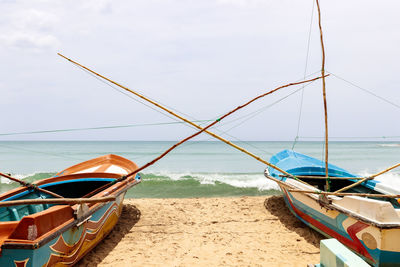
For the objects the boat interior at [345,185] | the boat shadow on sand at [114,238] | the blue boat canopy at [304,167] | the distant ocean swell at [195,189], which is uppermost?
the blue boat canopy at [304,167]

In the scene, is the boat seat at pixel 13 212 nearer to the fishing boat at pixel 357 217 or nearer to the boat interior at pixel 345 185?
the fishing boat at pixel 357 217

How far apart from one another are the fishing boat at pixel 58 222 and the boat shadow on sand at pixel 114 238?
7.2 inches

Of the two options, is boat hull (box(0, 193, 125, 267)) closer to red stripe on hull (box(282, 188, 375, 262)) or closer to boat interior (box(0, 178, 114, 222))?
boat interior (box(0, 178, 114, 222))

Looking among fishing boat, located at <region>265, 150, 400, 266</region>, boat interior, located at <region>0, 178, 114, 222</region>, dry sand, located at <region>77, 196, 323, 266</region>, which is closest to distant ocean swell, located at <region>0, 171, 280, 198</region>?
dry sand, located at <region>77, 196, 323, 266</region>

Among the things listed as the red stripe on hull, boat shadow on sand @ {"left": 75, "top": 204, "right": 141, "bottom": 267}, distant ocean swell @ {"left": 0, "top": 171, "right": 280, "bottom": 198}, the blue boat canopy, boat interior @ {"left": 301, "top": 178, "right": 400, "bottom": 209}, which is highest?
the blue boat canopy

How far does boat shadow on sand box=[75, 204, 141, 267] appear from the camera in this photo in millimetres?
4446

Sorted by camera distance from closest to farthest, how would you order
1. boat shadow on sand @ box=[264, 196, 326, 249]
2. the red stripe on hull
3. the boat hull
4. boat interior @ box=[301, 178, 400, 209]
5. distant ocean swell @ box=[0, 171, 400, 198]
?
the boat hull, the red stripe on hull, boat shadow on sand @ box=[264, 196, 326, 249], boat interior @ box=[301, 178, 400, 209], distant ocean swell @ box=[0, 171, 400, 198]

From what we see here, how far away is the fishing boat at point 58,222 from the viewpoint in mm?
2945

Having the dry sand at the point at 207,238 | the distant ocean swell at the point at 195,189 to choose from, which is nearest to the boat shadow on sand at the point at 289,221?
the dry sand at the point at 207,238

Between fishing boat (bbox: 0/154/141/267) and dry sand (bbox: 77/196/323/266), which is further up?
fishing boat (bbox: 0/154/141/267)

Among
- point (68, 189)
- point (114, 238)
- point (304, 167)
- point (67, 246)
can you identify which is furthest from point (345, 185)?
Result: point (68, 189)

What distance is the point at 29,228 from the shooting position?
302cm

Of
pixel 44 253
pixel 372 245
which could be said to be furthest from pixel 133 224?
pixel 372 245

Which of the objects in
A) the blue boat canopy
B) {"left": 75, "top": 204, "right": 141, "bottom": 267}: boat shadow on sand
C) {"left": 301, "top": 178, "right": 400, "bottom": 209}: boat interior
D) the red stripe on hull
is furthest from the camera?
the blue boat canopy
